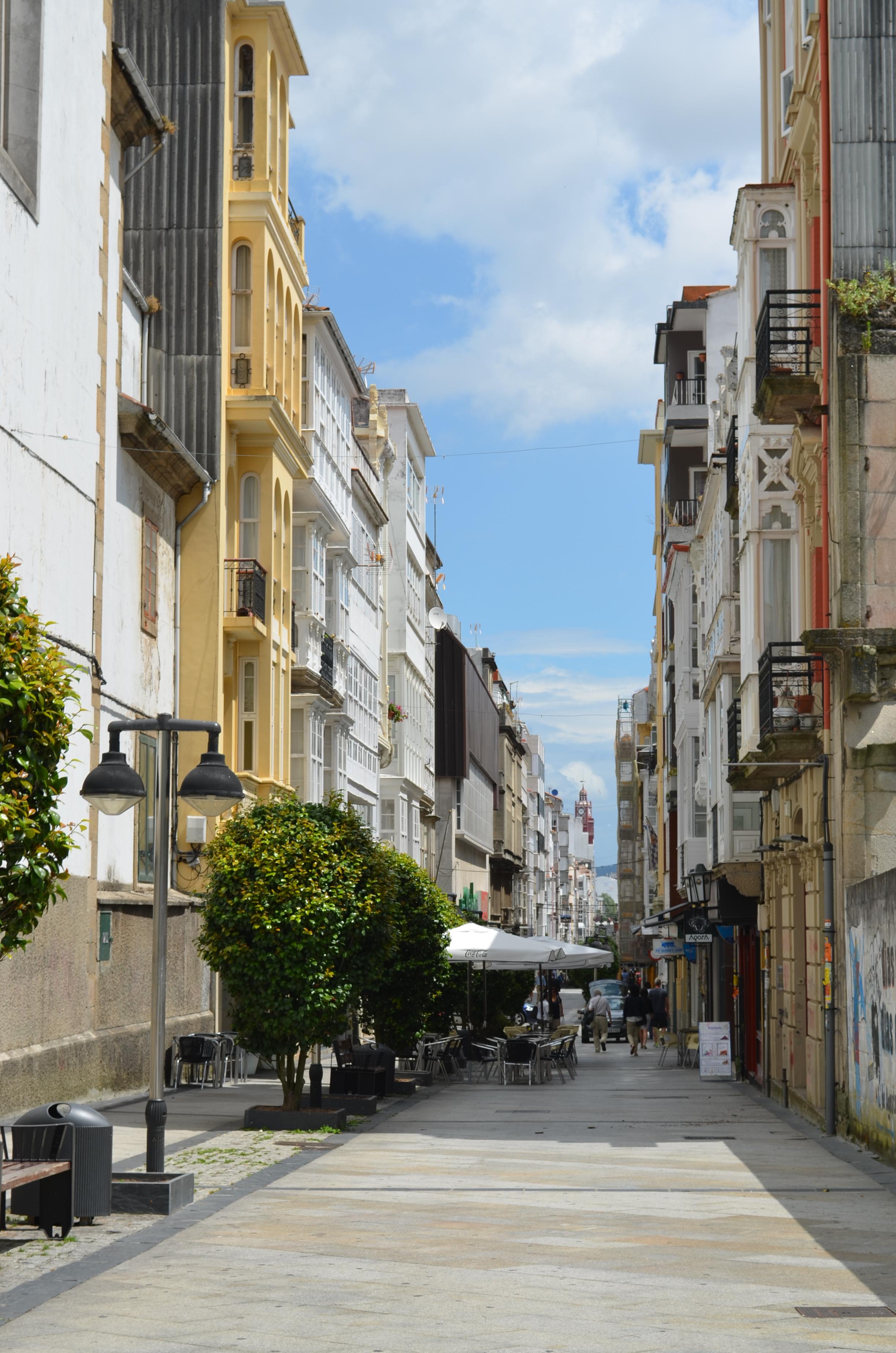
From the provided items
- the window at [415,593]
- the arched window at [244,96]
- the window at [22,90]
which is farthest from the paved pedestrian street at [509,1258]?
the window at [415,593]

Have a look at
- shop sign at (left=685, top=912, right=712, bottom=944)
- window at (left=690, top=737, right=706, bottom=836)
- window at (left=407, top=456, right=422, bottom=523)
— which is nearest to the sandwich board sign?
shop sign at (left=685, top=912, right=712, bottom=944)

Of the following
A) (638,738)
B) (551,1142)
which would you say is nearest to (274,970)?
(551,1142)

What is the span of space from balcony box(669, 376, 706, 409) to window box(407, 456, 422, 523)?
13.8 meters

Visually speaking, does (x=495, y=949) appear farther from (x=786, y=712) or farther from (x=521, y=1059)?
(x=786, y=712)

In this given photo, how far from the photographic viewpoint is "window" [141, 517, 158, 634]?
28188 millimetres

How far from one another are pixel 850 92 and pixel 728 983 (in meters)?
23.6

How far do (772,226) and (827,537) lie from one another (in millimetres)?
6273

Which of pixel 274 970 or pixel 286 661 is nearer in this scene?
pixel 274 970

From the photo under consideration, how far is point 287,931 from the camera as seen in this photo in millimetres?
19516

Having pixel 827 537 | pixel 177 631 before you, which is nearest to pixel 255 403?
pixel 177 631

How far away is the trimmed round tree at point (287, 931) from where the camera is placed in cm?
1941

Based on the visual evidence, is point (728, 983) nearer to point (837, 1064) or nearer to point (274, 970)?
point (837, 1064)

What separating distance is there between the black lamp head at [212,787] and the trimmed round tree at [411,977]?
14754 mm

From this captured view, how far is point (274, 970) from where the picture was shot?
63.5ft
